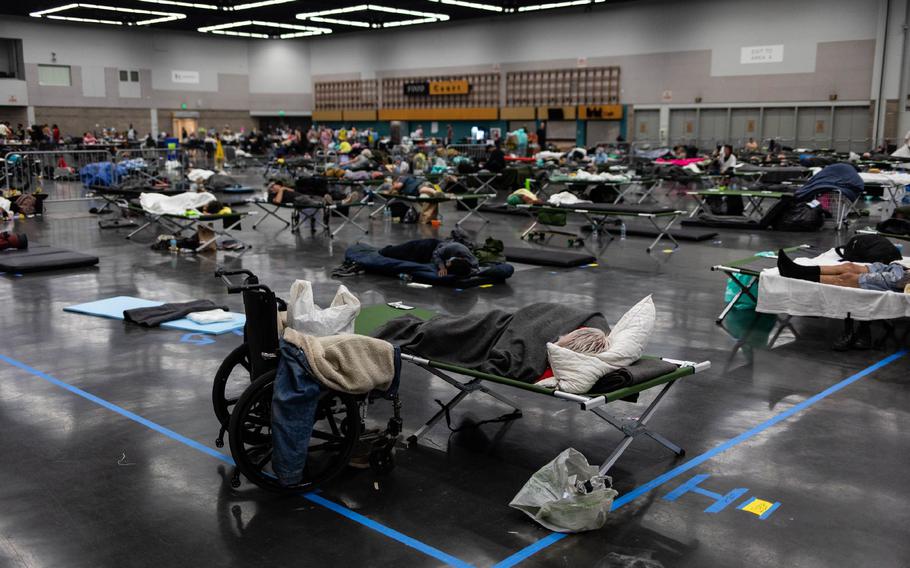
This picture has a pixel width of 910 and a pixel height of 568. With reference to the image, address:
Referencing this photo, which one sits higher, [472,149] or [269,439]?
[472,149]

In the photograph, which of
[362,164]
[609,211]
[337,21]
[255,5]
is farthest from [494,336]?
[337,21]

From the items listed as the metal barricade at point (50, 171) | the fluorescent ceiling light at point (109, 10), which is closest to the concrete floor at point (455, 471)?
the metal barricade at point (50, 171)

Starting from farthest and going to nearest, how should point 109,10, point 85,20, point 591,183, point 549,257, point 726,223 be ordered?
point 85,20 → point 109,10 → point 591,183 → point 726,223 → point 549,257

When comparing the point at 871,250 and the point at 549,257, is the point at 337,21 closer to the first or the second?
the point at 549,257

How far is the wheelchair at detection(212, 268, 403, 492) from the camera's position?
12.6 feet

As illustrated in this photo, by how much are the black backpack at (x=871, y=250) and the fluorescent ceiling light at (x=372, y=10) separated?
2369 cm

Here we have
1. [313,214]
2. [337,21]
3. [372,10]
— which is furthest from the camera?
[337,21]

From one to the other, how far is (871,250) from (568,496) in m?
5.15

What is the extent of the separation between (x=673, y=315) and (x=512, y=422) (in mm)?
3456

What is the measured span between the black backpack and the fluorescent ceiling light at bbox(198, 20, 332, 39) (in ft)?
97.0

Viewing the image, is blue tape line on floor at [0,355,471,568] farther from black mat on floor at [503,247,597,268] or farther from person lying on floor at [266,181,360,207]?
person lying on floor at [266,181,360,207]

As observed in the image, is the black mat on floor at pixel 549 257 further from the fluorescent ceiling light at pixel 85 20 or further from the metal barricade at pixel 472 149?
the fluorescent ceiling light at pixel 85 20

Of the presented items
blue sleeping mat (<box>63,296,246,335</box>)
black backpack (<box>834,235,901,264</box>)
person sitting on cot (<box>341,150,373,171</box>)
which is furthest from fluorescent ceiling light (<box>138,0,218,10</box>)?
black backpack (<box>834,235,901,264</box>)

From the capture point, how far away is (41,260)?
1016 cm
